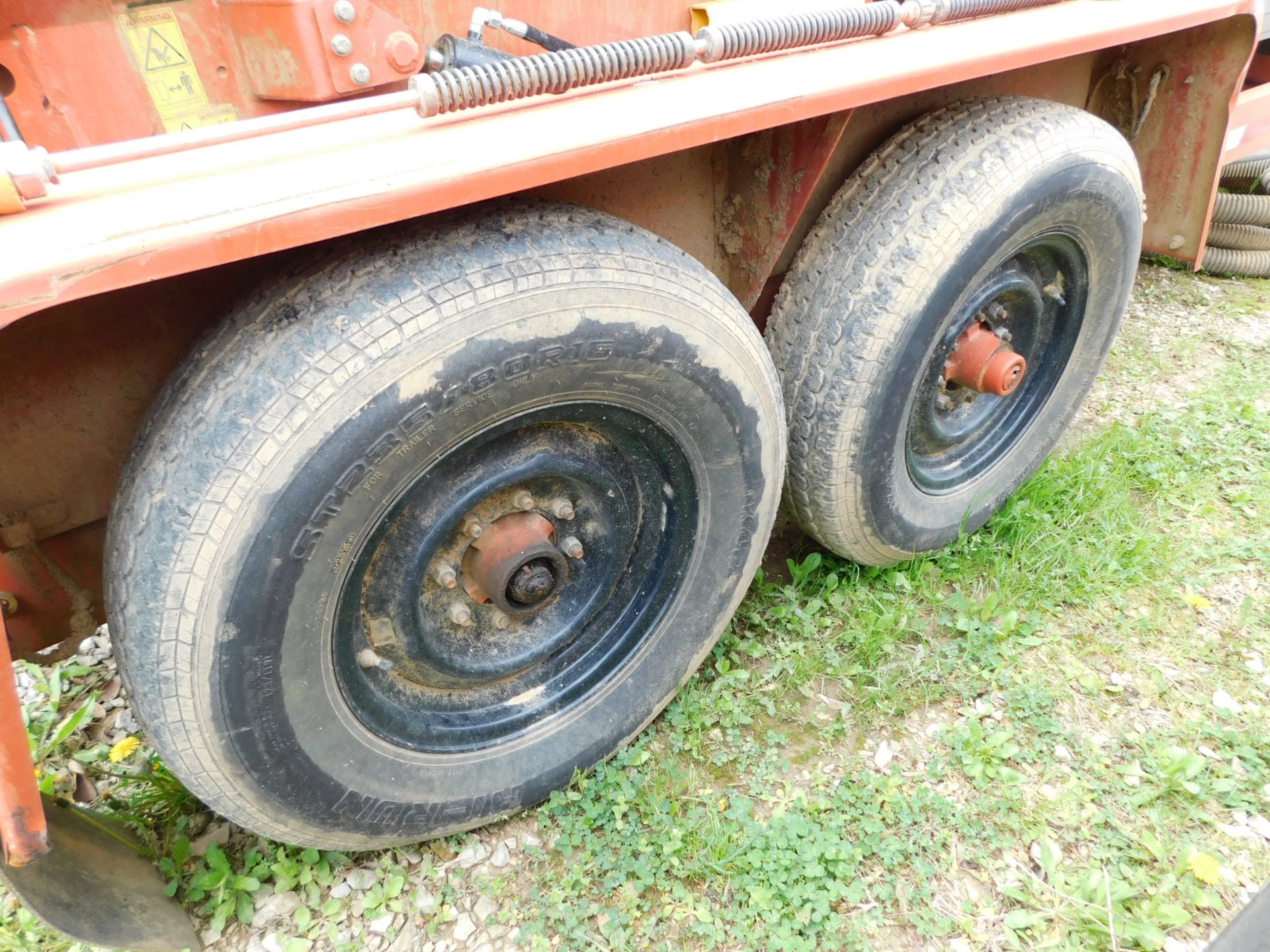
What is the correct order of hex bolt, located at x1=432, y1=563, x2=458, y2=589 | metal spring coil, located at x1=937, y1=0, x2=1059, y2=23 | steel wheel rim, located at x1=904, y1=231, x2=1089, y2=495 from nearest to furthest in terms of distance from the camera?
1. hex bolt, located at x1=432, y1=563, x2=458, y2=589
2. metal spring coil, located at x1=937, y1=0, x2=1059, y2=23
3. steel wheel rim, located at x1=904, y1=231, x2=1089, y2=495

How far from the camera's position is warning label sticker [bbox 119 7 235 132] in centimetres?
126

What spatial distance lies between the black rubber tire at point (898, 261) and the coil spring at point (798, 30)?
306mm

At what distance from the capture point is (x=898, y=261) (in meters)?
1.71

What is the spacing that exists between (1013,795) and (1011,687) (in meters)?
0.31

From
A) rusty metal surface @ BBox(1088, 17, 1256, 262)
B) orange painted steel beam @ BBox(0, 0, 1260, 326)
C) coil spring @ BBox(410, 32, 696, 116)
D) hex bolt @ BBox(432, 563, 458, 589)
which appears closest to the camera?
orange painted steel beam @ BBox(0, 0, 1260, 326)

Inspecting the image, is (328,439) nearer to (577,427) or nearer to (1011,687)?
(577,427)

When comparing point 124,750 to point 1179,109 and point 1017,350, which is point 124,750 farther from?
point 1179,109

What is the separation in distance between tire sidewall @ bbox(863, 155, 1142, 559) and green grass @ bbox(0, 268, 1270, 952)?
0.13m

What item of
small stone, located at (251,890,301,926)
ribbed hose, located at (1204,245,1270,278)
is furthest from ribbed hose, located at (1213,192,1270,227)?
small stone, located at (251,890,301,926)

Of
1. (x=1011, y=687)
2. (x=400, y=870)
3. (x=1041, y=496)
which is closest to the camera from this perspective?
(x=400, y=870)

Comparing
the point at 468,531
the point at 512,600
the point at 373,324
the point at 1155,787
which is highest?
the point at 373,324

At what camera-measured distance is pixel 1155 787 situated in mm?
1746

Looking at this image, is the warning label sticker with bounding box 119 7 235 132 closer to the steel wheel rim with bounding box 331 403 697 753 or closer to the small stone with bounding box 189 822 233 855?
the steel wheel rim with bounding box 331 403 697 753

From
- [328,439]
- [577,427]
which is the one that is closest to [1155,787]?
[577,427]
